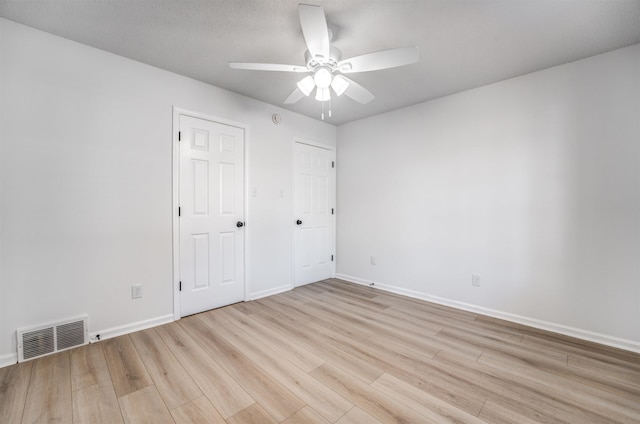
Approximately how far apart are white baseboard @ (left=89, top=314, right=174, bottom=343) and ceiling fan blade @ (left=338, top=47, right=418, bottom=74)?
2.82 meters

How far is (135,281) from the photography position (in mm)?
2447

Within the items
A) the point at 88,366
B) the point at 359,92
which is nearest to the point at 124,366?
the point at 88,366

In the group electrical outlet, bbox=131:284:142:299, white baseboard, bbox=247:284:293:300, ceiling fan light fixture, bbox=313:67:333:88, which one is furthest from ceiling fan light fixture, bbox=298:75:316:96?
white baseboard, bbox=247:284:293:300

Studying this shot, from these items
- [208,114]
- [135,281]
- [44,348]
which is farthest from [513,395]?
[208,114]

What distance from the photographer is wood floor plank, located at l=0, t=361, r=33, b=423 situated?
1442 mm

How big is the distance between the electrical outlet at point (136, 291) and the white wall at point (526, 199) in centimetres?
288

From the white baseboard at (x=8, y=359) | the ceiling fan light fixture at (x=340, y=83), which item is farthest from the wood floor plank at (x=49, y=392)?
the ceiling fan light fixture at (x=340, y=83)

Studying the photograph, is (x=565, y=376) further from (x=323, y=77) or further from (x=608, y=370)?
(x=323, y=77)

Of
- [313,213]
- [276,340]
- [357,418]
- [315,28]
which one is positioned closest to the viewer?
[357,418]

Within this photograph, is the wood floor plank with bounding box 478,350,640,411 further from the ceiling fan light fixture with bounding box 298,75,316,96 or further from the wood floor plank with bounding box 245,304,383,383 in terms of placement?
the ceiling fan light fixture with bounding box 298,75,316,96

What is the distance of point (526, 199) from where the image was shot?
2.63 meters

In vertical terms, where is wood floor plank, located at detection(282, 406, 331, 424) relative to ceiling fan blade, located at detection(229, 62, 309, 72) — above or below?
below

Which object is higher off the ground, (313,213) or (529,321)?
(313,213)

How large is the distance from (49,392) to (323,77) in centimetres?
274
